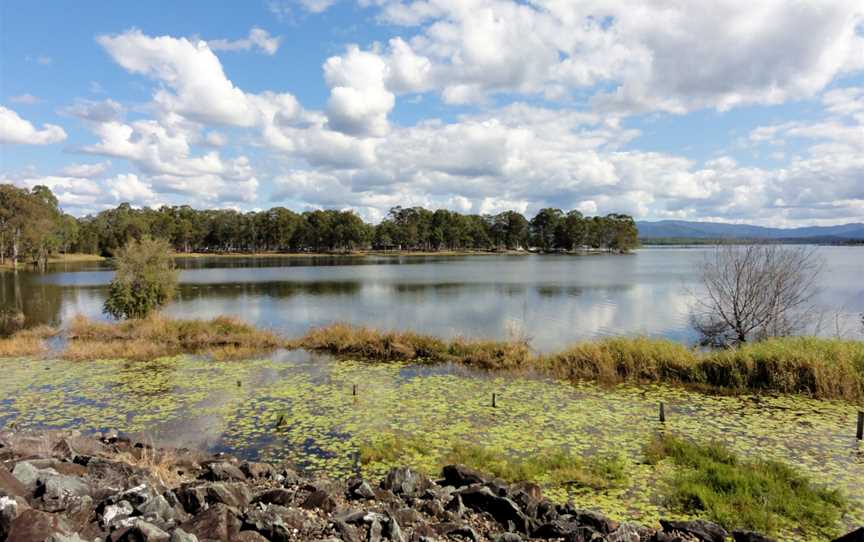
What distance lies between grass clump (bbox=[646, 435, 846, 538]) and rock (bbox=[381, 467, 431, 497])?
184 inches

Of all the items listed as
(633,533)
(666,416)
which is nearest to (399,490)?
(633,533)

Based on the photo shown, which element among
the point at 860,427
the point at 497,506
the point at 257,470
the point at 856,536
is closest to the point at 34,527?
the point at 257,470

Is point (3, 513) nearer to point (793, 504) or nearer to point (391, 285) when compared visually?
point (793, 504)

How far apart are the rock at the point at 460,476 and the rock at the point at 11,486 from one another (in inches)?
267

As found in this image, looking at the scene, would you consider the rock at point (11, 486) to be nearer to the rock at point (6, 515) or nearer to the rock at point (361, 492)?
the rock at point (6, 515)

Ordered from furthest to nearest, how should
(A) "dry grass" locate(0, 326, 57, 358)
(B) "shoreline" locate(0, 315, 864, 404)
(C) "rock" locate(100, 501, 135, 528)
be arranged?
1. (A) "dry grass" locate(0, 326, 57, 358)
2. (B) "shoreline" locate(0, 315, 864, 404)
3. (C) "rock" locate(100, 501, 135, 528)

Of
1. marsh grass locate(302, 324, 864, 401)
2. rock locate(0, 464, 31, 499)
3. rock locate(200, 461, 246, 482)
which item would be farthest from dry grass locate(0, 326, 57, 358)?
rock locate(0, 464, 31, 499)

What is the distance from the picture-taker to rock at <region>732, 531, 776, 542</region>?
7.52m

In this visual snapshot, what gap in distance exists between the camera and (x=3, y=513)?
19.5ft

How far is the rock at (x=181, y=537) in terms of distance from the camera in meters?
6.04

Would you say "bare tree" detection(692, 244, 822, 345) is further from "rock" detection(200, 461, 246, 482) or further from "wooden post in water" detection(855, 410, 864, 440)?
"rock" detection(200, 461, 246, 482)

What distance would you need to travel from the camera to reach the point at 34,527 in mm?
5832

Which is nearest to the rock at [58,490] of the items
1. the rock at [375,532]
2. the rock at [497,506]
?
the rock at [375,532]

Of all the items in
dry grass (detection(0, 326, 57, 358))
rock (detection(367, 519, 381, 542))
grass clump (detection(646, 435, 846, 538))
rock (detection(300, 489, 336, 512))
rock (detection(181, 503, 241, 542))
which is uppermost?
rock (detection(181, 503, 241, 542))
